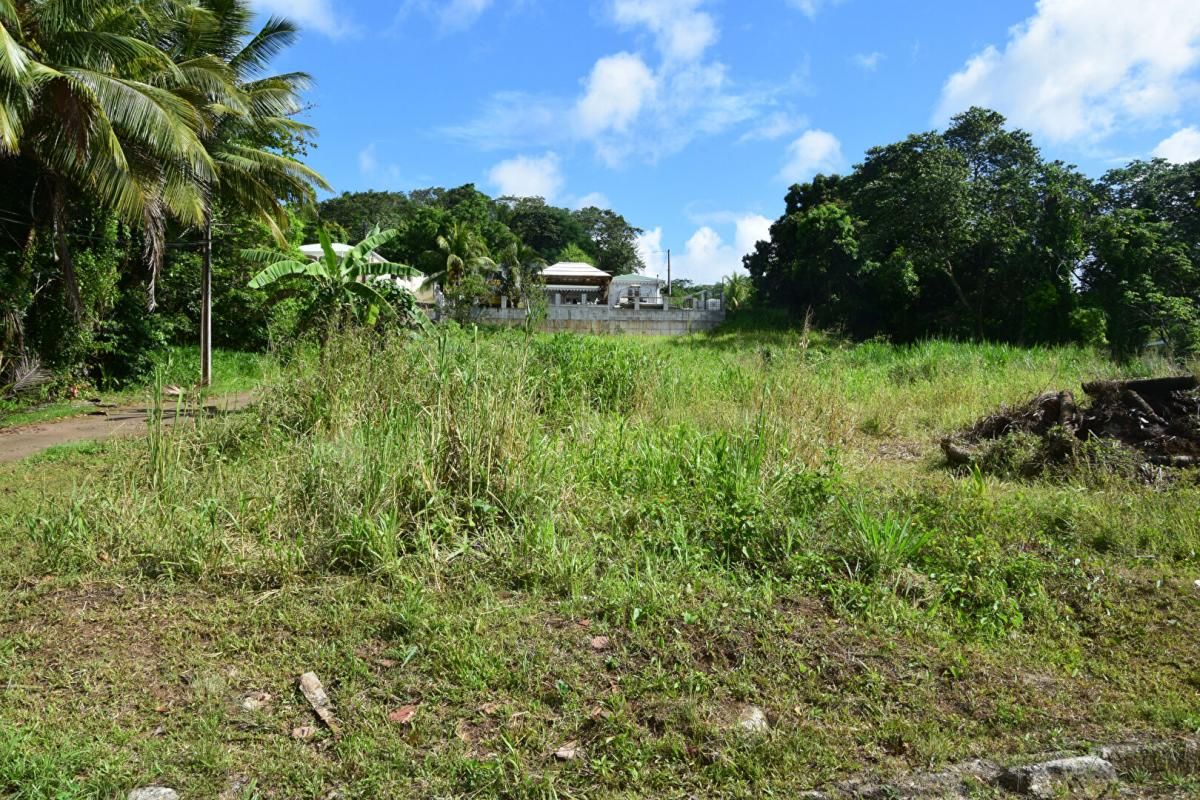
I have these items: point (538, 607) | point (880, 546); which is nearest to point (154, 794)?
point (538, 607)

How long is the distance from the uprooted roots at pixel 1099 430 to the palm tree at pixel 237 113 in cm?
1259

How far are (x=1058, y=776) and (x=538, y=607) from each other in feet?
6.99

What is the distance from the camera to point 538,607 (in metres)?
3.70

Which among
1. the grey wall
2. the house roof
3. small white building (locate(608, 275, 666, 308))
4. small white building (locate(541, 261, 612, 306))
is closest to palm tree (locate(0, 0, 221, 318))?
the grey wall

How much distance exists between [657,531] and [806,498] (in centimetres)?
97

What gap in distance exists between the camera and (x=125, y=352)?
14719 millimetres

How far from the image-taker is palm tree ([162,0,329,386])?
14430 mm

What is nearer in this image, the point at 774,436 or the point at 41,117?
the point at 774,436

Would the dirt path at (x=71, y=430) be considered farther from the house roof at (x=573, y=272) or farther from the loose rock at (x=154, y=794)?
the house roof at (x=573, y=272)

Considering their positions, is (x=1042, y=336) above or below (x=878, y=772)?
above

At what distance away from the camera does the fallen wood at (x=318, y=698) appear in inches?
114

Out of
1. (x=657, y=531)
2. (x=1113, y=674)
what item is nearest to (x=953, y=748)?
(x=1113, y=674)

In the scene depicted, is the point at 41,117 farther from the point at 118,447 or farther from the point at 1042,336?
the point at 1042,336

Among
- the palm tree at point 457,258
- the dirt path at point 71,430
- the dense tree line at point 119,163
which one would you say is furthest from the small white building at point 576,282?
the dirt path at point 71,430
